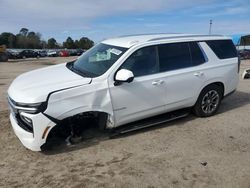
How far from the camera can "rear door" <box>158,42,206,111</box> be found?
19.6 ft

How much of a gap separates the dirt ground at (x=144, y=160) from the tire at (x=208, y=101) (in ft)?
1.59

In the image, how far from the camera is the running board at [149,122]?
5.62 metres

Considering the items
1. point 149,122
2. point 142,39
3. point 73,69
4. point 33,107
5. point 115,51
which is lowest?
point 149,122

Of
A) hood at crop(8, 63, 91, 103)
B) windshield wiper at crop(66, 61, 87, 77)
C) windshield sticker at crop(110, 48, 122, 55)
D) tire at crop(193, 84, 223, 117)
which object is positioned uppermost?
windshield sticker at crop(110, 48, 122, 55)

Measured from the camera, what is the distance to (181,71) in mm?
6129

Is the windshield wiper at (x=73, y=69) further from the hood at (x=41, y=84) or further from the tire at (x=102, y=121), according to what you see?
the tire at (x=102, y=121)

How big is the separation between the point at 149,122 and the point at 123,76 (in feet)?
4.38

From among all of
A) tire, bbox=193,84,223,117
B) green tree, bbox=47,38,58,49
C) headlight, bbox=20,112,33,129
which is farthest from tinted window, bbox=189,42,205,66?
green tree, bbox=47,38,58,49

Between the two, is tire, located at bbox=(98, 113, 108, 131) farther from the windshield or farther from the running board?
the windshield

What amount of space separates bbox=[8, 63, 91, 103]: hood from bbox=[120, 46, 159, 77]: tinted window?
0.84 m

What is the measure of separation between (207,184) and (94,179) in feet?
4.67

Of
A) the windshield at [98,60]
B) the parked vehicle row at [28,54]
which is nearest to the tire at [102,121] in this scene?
the windshield at [98,60]

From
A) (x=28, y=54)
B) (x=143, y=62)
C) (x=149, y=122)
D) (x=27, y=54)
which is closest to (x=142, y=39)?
(x=143, y=62)

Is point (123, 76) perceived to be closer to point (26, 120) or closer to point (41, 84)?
point (41, 84)
